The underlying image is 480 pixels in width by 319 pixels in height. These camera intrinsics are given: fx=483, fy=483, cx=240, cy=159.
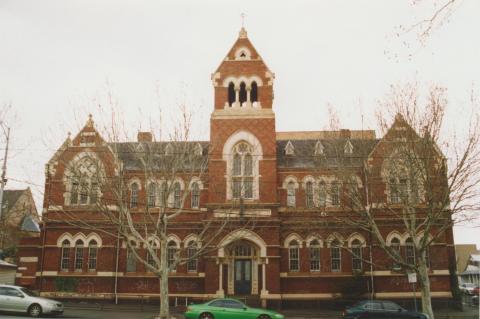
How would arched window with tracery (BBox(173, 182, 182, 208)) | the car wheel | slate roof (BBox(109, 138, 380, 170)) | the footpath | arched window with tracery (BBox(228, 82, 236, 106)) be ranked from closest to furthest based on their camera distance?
the car wheel < the footpath < slate roof (BBox(109, 138, 380, 170)) < arched window with tracery (BBox(173, 182, 182, 208)) < arched window with tracery (BBox(228, 82, 236, 106))

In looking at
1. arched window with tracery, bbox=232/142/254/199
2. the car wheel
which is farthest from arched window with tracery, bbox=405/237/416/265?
the car wheel

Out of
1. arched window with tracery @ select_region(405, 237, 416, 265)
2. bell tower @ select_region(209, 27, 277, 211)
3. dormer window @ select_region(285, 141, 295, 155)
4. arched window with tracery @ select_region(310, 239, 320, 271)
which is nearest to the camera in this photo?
arched window with tracery @ select_region(405, 237, 416, 265)

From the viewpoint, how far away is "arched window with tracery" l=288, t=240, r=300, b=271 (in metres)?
33.9

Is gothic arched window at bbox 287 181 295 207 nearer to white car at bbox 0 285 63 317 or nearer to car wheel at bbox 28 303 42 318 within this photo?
white car at bbox 0 285 63 317

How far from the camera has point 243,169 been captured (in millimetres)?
34125

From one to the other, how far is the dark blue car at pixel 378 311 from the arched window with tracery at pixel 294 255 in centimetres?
809

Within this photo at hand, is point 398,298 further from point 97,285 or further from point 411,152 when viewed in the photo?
point 97,285

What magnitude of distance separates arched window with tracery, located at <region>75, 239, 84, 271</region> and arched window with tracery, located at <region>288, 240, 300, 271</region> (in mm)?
Answer: 14845

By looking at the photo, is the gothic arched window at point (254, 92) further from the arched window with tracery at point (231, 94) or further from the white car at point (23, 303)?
the white car at point (23, 303)

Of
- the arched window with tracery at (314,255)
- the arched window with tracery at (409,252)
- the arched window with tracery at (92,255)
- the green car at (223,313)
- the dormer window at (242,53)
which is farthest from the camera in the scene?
the dormer window at (242,53)

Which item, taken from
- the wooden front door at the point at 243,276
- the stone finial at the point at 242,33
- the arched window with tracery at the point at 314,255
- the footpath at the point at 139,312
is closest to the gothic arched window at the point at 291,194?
the arched window with tracery at the point at 314,255

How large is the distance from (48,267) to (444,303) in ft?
89.4

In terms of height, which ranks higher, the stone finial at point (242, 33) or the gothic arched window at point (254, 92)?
the stone finial at point (242, 33)

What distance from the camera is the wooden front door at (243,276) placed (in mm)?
32875
